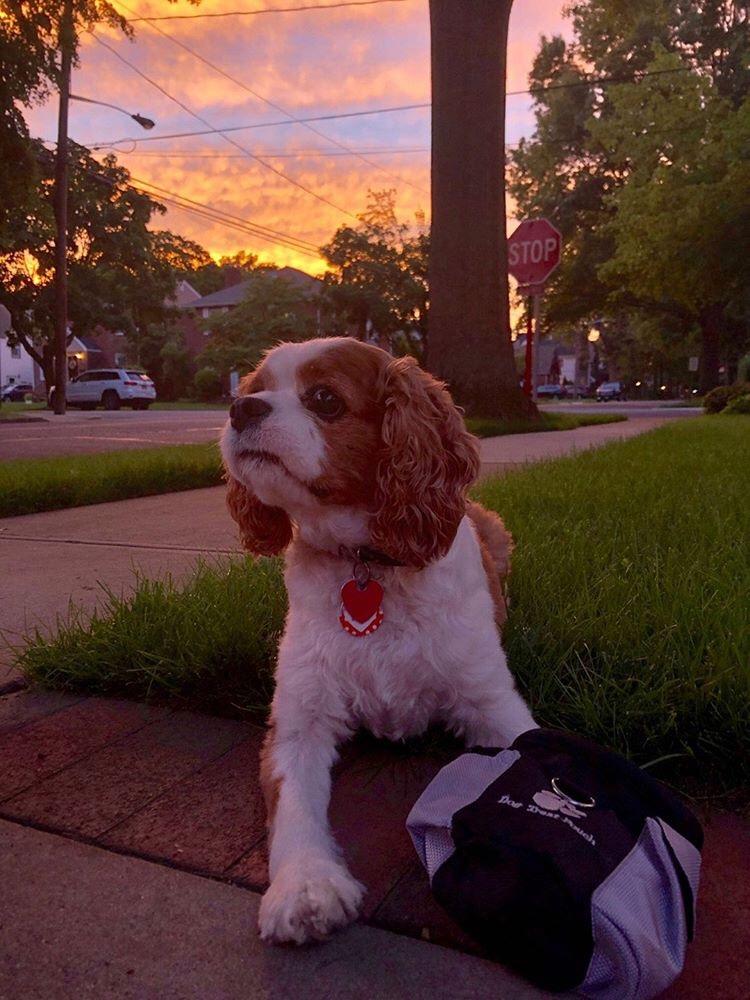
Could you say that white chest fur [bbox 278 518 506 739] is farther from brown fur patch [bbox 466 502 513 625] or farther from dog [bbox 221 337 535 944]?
brown fur patch [bbox 466 502 513 625]

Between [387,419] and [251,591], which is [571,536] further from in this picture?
[387,419]

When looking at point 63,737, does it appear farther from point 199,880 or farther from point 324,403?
point 324,403

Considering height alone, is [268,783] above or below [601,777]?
below

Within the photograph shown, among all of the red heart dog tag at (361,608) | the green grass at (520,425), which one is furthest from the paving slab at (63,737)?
the green grass at (520,425)

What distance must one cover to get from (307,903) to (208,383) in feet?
184

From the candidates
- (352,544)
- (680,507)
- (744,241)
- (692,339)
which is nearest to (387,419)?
(352,544)

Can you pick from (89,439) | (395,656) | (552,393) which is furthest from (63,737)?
(552,393)

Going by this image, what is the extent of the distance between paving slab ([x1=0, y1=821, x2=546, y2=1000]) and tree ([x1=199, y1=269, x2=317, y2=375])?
53649mm

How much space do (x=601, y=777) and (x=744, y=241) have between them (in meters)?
28.4

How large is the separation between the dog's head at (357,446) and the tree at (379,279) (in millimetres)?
46672

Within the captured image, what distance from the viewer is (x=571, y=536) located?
453cm

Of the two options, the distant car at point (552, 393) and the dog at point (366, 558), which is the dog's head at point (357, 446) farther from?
the distant car at point (552, 393)

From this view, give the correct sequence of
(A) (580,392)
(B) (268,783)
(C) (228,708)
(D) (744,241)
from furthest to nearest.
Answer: (A) (580,392) → (D) (744,241) → (C) (228,708) → (B) (268,783)

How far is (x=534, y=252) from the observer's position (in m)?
16.0
